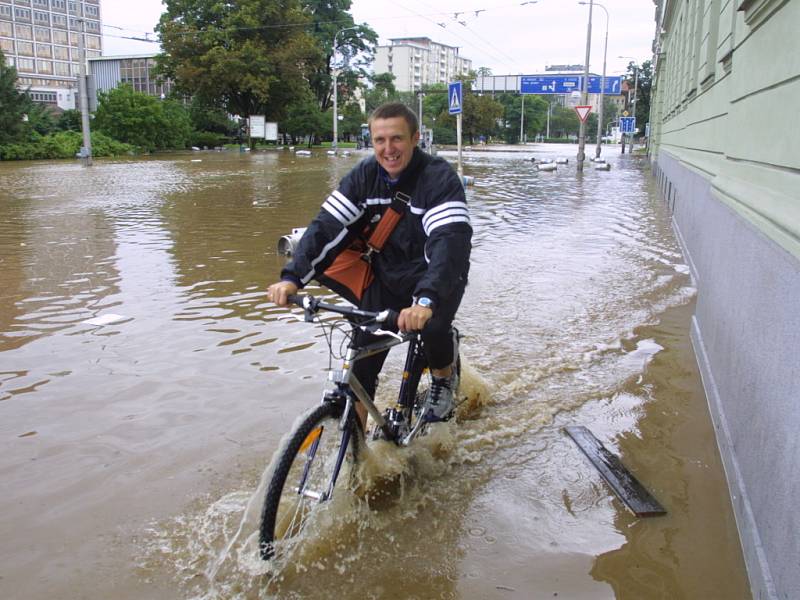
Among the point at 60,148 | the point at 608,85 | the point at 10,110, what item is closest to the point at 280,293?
the point at 60,148

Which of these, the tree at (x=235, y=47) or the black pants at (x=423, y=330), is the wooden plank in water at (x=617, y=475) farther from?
the tree at (x=235, y=47)

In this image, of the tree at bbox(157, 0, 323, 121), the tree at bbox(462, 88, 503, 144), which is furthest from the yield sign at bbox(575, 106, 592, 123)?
the tree at bbox(462, 88, 503, 144)

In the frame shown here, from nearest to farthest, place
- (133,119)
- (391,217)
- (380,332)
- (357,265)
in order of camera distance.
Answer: (380,332), (391,217), (357,265), (133,119)

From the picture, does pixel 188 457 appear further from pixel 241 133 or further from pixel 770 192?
pixel 241 133

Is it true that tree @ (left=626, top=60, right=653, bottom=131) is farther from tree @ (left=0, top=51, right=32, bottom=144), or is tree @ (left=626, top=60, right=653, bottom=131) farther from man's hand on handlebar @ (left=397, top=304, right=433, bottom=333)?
man's hand on handlebar @ (left=397, top=304, right=433, bottom=333)

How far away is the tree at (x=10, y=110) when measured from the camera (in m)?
39.6

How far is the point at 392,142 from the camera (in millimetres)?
3389

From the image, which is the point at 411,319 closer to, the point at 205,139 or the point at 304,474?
the point at 304,474

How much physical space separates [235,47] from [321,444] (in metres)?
55.3

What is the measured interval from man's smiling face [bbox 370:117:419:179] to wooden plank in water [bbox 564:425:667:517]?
1969 mm

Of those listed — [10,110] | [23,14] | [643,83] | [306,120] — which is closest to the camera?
[10,110]

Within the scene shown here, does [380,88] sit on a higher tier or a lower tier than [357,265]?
higher

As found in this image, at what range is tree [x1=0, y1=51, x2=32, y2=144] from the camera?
39.6 meters

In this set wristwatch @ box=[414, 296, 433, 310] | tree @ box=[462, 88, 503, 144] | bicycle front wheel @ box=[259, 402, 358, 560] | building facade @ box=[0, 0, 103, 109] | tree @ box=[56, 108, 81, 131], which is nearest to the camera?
bicycle front wheel @ box=[259, 402, 358, 560]
